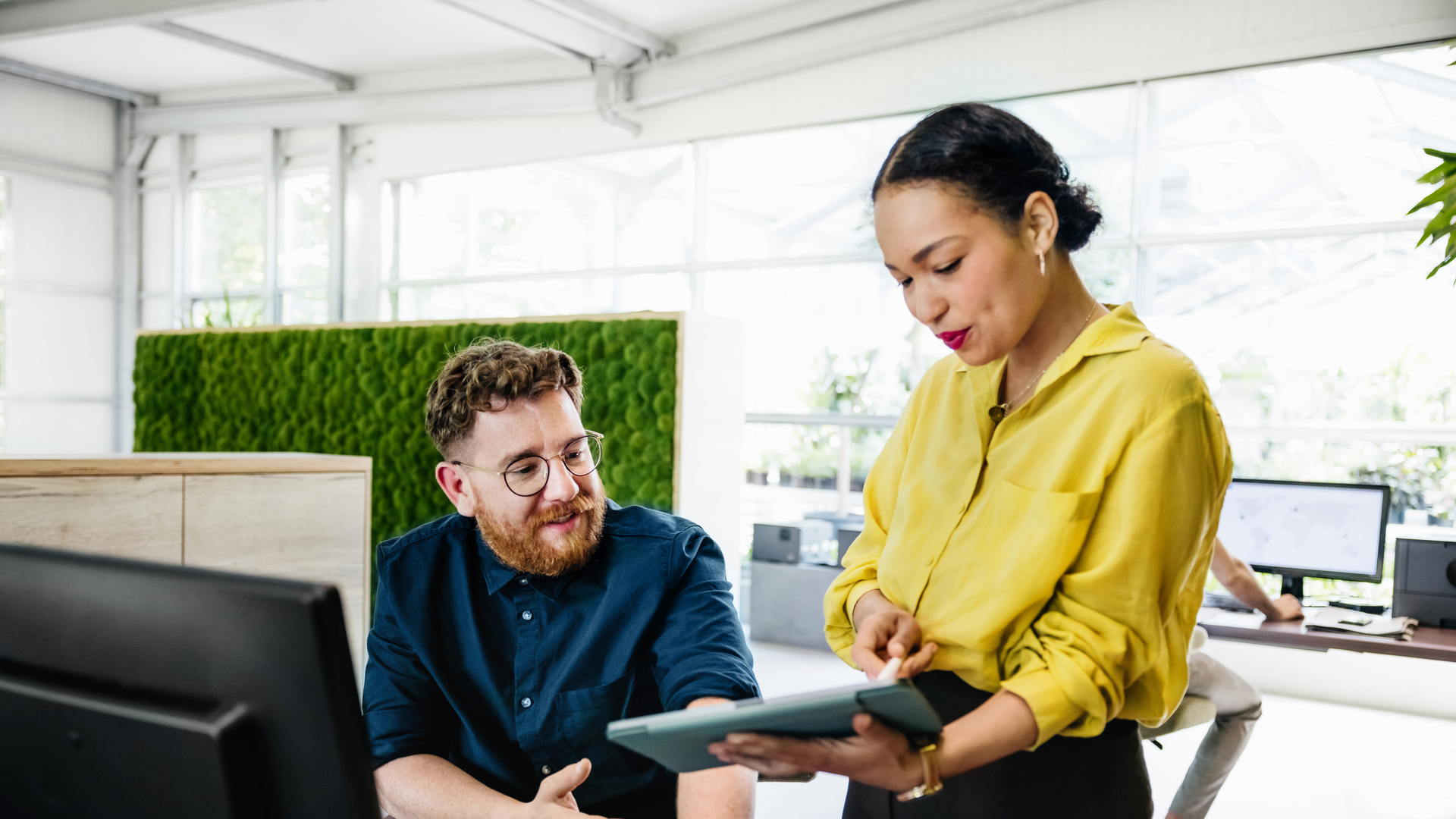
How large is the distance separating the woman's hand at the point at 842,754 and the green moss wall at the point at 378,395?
352 centimetres

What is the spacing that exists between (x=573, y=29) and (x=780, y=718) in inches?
272

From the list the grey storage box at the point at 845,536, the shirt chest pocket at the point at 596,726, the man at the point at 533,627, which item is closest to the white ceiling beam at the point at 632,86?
the grey storage box at the point at 845,536

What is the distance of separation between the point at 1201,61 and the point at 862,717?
5786 mm

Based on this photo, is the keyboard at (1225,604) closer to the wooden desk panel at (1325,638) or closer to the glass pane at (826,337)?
the wooden desk panel at (1325,638)

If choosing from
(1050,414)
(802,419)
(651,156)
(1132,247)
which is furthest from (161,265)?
(1050,414)

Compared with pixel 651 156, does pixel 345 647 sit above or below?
below

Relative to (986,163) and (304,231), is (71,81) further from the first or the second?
(986,163)

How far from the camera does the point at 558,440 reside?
1.74 meters

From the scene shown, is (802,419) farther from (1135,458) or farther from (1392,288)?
(1135,458)

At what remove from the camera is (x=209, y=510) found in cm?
319

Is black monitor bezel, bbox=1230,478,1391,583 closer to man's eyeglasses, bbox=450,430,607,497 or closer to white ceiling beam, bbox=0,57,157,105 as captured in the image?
man's eyeglasses, bbox=450,430,607,497

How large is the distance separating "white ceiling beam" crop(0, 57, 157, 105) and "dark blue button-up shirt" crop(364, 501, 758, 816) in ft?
33.2

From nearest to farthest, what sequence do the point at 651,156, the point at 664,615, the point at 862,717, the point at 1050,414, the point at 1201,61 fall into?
the point at 862,717
the point at 1050,414
the point at 664,615
the point at 1201,61
the point at 651,156

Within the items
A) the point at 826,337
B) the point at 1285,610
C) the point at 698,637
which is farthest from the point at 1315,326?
the point at 698,637
